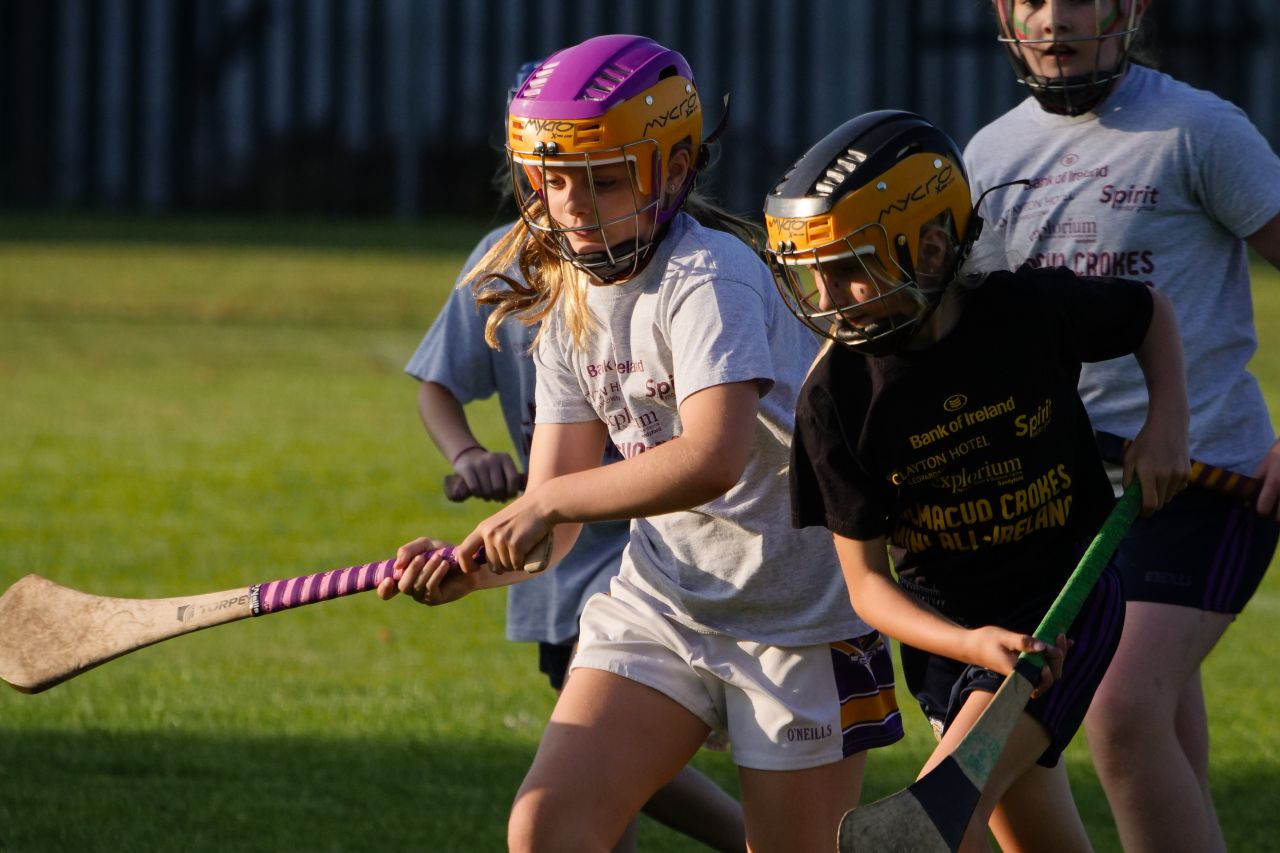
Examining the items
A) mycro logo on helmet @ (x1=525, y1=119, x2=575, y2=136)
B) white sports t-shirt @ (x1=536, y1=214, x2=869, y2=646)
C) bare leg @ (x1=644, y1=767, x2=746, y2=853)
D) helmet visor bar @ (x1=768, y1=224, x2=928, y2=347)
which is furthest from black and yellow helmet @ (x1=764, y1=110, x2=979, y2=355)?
bare leg @ (x1=644, y1=767, x2=746, y2=853)

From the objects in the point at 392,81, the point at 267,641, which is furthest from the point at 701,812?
the point at 392,81

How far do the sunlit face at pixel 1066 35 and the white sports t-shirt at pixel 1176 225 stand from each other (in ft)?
0.49

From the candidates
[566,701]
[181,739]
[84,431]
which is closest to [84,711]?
[181,739]

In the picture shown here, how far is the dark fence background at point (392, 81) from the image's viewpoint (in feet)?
92.2

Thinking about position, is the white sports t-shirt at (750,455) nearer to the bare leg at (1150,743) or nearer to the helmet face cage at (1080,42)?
the bare leg at (1150,743)

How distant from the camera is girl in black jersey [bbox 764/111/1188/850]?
2844 mm

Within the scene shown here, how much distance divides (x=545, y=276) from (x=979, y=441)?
85cm

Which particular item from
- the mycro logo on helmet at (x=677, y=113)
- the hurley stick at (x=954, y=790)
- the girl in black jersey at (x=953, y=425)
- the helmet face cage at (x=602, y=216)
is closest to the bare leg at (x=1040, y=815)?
the girl in black jersey at (x=953, y=425)

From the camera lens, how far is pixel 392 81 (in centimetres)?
2905

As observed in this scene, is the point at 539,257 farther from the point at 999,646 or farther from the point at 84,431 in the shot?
the point at 84,431

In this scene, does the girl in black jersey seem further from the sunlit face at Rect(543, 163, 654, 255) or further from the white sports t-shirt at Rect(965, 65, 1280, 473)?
the white sports t-shirt at Rect(965, 65, 1280, 473)

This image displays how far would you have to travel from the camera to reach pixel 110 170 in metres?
28.5

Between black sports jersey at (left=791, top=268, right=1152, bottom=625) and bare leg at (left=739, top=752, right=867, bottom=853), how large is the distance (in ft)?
1.27

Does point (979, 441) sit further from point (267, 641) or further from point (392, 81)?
point (392, 81)
